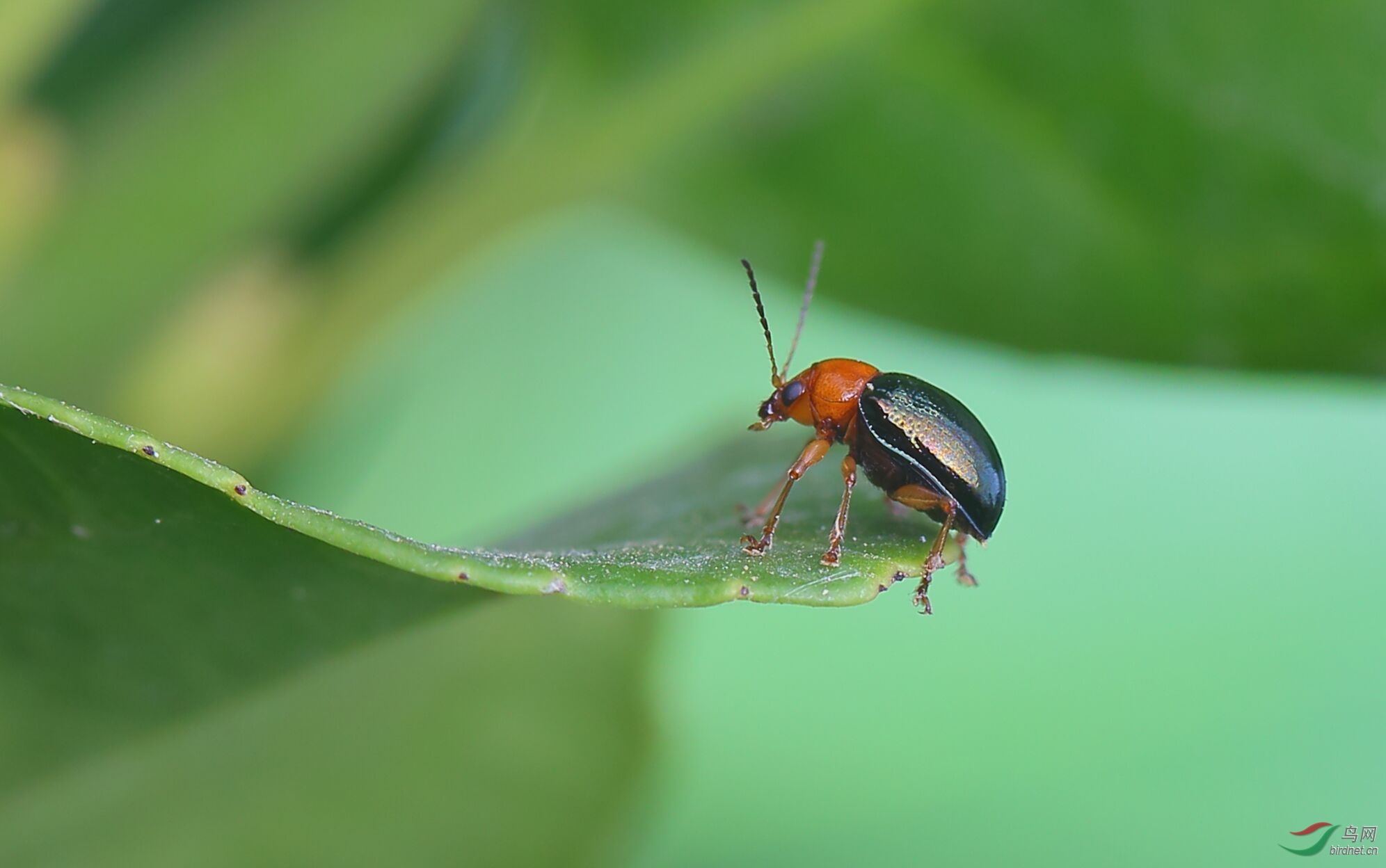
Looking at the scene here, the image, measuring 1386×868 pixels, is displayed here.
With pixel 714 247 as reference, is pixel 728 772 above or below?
below

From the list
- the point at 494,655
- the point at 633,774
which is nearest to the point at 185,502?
the point at 494,655

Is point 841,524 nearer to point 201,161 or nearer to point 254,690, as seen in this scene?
point 254,690

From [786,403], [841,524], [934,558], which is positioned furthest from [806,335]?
[934,558]

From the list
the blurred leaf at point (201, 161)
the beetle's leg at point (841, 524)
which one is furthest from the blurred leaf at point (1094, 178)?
the blurred leaf at point (201, 161)

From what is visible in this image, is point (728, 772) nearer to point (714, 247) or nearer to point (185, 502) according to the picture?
point (714, 247)

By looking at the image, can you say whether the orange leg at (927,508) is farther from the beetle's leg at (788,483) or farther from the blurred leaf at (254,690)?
the blurred leaf at (254,690)

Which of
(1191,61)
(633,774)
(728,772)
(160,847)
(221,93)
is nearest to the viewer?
(160,847)
